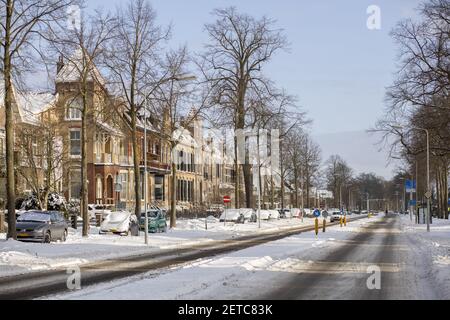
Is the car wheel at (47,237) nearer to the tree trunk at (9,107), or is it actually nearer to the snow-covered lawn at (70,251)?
the snow-covered lawn at (70,251)

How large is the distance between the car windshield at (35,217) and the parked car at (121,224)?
8.32 metres

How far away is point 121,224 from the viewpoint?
40531 millimetres

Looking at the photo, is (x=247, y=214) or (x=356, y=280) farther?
(x=247, y=214)

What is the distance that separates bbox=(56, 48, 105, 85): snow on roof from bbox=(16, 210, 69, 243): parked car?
6.96m

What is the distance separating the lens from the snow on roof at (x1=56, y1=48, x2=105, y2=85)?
3328cm

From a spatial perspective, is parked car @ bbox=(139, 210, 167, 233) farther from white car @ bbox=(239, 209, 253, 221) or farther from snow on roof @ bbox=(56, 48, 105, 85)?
white car @ bbox=(239, 209, 253, 221)

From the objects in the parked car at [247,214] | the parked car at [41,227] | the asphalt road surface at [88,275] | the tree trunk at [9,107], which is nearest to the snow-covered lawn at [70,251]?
the parked car at [41,227]

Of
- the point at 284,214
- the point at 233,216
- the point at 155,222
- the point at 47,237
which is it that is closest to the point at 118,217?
the point at 155,222

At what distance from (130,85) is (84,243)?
399 inches

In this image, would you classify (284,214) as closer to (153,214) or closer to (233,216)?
(233,216)

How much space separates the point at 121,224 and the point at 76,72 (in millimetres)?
9937

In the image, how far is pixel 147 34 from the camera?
125ft

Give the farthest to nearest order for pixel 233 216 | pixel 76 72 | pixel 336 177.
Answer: pixel 336 177 → pixel 233 216 → pixel 76 72
